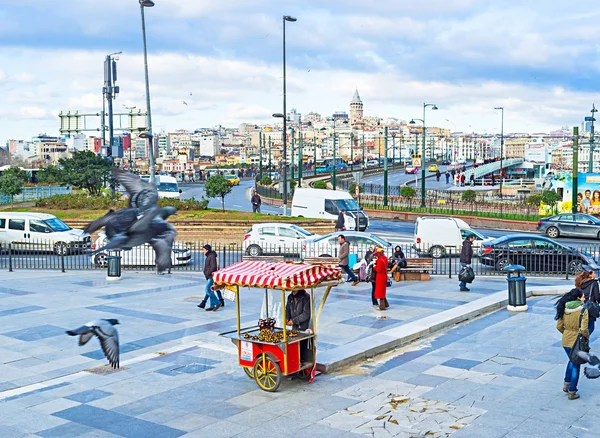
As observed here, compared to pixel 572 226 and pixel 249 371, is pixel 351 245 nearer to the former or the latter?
pixel 249 371

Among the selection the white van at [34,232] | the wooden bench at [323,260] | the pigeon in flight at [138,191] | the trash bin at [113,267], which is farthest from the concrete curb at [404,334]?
the white van at [34,232]

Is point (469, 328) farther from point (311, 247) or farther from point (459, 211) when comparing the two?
point (459, 211)

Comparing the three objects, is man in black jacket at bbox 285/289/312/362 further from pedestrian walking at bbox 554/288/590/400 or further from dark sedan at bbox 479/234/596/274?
dark sedan at bbox 479/234/596/274

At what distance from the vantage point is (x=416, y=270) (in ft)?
71.5

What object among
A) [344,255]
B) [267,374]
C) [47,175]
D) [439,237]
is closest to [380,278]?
[344,255]

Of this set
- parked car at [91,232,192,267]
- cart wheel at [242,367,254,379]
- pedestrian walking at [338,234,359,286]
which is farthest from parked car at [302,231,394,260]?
cart wheel at [242,367,254,379]

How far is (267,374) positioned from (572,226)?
27.1 meters

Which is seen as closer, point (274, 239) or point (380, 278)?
point (380, 278)

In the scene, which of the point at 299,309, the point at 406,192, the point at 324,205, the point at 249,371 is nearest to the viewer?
the point at 249,371

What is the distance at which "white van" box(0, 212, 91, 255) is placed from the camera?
28047 mm

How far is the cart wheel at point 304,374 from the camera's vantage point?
11.5 m

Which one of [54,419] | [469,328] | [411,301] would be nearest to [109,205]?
[411,301]

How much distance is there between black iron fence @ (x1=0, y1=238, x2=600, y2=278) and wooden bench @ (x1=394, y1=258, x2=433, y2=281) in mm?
91

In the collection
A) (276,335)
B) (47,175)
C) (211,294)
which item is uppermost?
(47,175)
